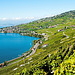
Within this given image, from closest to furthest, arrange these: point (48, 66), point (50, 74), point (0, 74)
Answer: point (50, 74) → point (48, 66) → point (0, 74)

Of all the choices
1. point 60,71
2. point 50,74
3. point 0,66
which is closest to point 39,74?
point 50,74

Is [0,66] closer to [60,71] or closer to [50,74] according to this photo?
[50,74]

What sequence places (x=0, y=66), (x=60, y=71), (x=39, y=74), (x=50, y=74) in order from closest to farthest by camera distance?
1. (x=60, y=71)
2. (x=39, y=74)
3. (x=50, y=74)
4. (x=0, y=66)

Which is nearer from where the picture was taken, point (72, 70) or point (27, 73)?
point (72, 70)

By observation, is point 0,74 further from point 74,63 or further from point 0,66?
point 74,63

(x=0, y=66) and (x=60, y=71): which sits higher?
(x=60, y=71)

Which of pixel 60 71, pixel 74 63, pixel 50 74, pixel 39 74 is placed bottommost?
pixel 50 74

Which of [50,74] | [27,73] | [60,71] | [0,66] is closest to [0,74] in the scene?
[0,66]

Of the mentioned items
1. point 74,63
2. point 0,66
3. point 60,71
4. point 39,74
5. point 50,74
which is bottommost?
point 0,66

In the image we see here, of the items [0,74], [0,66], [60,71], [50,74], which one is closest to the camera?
[60,71]
